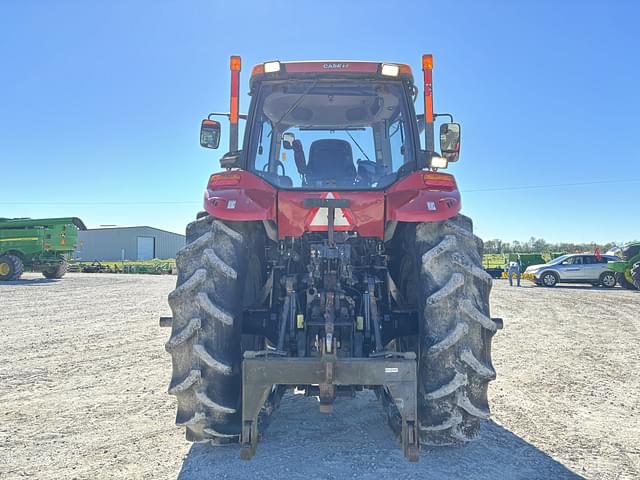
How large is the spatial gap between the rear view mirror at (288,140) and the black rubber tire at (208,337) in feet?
3.99

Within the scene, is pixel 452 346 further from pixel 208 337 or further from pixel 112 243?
pixel 112 243

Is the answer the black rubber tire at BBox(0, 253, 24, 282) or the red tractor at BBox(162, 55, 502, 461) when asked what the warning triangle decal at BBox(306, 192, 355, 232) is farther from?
the black rubber tire at BBox(0, 253, 24, 282)

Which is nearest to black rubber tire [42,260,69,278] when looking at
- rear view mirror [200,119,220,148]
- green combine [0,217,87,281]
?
green combine [0,217,87,281]

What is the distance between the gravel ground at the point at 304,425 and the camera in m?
2.77

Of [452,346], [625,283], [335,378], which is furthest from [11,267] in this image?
[625,283]

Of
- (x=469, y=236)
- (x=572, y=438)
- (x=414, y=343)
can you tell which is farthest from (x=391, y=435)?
(x=469, y=236)

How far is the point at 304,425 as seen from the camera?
11.3ft

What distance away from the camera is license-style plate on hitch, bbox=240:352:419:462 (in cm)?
238

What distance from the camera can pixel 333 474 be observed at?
2.68m

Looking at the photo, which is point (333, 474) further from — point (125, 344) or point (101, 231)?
point (101, 231)

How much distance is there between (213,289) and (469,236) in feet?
5.25

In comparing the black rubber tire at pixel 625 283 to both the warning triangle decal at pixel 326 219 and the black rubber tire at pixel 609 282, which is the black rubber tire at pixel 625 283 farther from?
the warning triangle decal at pixel 326 219

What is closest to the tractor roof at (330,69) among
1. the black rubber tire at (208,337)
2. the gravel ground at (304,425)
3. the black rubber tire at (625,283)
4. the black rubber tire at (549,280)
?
the black rubber tire at (208,337)

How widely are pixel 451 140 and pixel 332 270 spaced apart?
1.47 m
